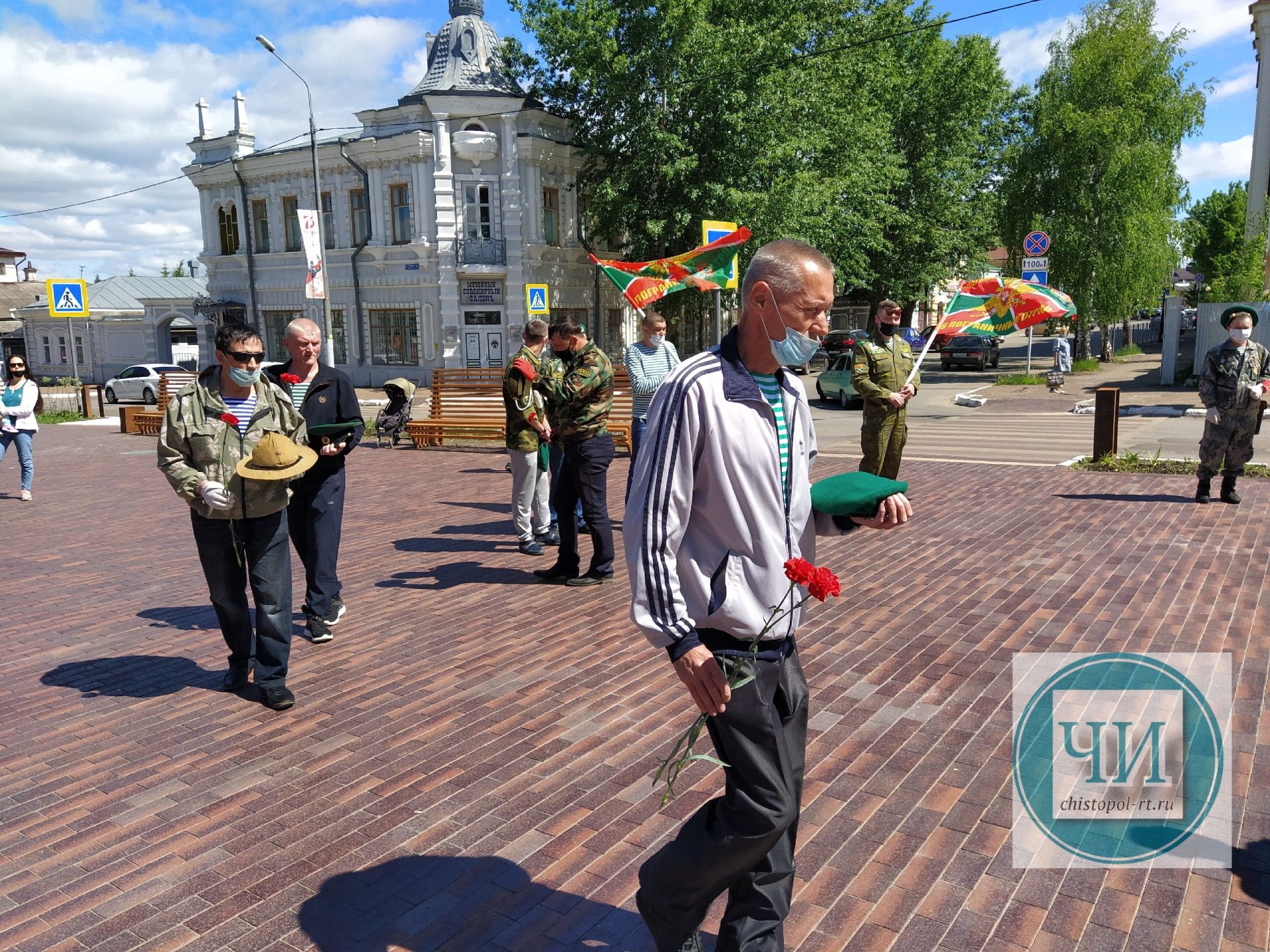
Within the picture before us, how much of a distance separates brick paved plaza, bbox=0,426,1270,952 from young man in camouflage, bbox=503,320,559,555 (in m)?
0.49

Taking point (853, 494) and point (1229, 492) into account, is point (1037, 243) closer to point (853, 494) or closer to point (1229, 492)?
point (1229, 492)

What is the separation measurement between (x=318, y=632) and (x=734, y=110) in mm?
25156

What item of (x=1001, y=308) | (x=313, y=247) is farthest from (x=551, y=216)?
(x=1001, y=308)

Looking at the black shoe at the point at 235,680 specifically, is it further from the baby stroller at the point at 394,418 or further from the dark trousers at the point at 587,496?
the baby stroller at the point at 394,418

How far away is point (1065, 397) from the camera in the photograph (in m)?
23.0

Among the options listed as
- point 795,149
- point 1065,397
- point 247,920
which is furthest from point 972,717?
point 795,149

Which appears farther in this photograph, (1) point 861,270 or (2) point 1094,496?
(1) point 861,270

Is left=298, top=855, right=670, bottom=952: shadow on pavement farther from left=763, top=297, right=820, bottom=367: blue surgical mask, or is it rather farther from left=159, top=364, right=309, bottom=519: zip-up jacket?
left=159, top=364, right=309, bottom=519: zip-up jacket

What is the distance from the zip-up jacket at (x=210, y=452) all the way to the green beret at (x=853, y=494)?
304 centimetres

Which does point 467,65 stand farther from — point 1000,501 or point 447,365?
point 1000,501

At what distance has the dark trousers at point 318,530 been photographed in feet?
18.6

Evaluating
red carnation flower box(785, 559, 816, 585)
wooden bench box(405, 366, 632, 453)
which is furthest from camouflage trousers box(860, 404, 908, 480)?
wooden bench box(405, 366, 632, 453)

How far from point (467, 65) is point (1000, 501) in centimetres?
3005

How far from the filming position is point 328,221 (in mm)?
34688
